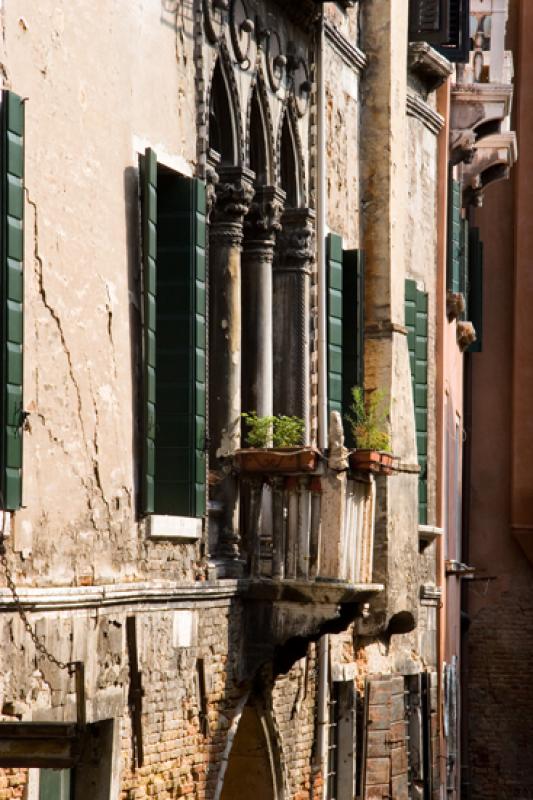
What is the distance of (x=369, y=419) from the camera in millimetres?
14930

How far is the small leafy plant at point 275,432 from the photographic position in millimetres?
13477

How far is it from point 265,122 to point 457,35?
6.77 m

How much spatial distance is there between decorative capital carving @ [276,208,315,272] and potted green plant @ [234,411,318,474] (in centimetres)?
159

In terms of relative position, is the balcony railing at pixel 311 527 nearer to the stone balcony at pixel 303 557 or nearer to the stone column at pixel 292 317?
the stone balcony at pixel 303 557

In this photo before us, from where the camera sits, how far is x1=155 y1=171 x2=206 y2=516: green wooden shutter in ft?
39.3

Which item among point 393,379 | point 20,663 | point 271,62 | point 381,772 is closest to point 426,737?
point 381,772

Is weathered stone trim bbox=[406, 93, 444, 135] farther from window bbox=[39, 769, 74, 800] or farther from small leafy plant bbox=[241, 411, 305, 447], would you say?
window bbox=[39, 769, 74, 800]

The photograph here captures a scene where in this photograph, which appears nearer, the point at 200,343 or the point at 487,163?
the point at 200,343

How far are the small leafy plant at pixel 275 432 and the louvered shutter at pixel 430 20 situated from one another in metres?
6.98

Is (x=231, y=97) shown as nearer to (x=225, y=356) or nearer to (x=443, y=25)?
(x=225, y=356)

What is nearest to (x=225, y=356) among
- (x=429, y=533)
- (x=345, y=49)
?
(x=345, y=49)

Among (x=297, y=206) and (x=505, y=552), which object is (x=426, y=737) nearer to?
(x=297, y=206)

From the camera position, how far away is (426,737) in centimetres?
1819

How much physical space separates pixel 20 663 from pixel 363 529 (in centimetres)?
425
